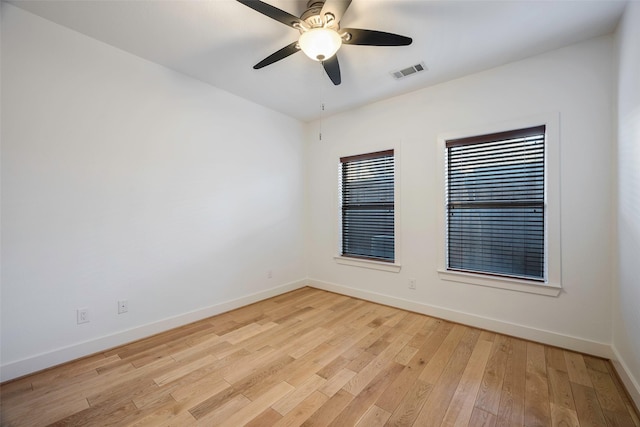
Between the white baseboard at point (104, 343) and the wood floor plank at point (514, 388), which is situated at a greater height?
the white baseboard at point (104, 343)

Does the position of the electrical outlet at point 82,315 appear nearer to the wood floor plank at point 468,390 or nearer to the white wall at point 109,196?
the white wall at point 109,196

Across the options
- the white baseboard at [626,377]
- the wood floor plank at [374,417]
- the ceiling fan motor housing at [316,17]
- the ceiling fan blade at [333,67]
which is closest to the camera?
the wood floor plank at [374,417]

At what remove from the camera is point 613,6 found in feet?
6.12

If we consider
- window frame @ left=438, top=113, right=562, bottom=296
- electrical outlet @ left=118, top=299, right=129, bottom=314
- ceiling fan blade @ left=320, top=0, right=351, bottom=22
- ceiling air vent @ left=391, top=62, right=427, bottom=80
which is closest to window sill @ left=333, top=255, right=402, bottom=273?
window frame @ left=438, top=113, right=562, bottom=296

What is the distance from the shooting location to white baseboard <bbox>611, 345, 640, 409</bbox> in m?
1.65

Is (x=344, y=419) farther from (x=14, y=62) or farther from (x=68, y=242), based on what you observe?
(x=14, y=62)

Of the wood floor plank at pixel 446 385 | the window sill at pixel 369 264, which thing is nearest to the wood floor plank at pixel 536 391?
the wood floor plank at pixel 446 385

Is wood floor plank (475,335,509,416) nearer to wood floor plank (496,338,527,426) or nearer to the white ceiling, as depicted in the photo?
wood floor plank (496,338,527,426)

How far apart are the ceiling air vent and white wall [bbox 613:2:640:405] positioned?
1.40 m

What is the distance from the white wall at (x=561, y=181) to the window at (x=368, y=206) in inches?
7.7

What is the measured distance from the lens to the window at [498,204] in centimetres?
253

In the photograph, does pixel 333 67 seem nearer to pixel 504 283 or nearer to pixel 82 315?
pixel 504 283

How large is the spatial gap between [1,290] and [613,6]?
485 cm

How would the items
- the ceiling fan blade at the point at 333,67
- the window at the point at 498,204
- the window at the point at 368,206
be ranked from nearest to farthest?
1. the ceiling fan blade at the point at 333,67
2. the window at the point at 498,204
3. the window at the point at 368,206
